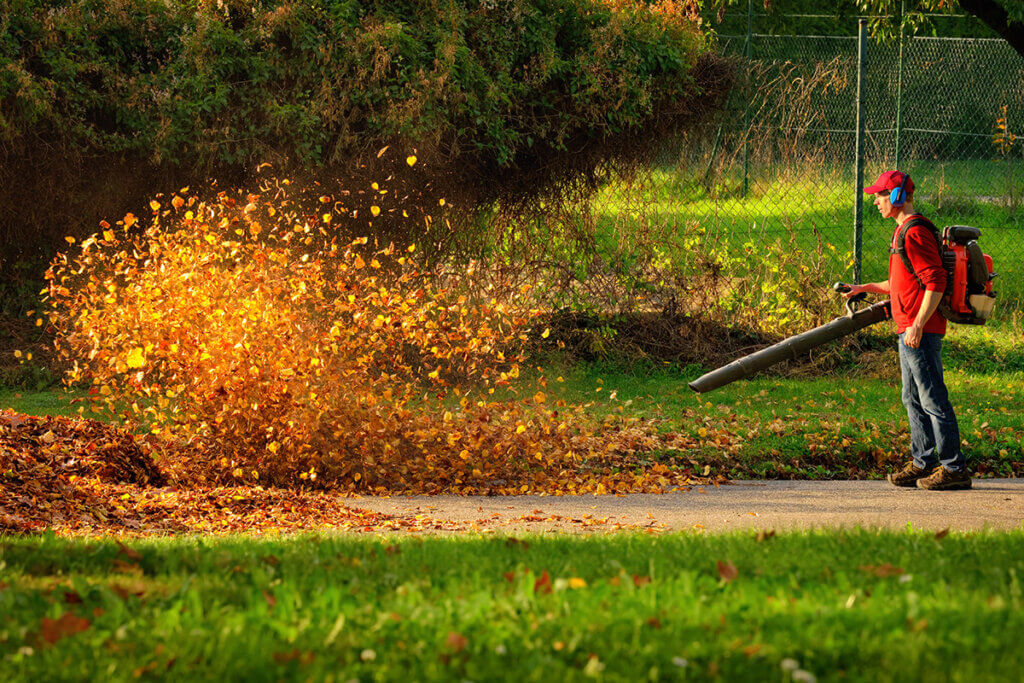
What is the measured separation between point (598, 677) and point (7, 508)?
4.00m

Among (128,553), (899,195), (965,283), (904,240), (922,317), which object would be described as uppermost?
(899,195)

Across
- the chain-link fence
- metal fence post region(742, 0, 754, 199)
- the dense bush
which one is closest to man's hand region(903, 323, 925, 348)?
the chain-link fence

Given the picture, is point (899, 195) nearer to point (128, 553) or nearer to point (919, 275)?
point (919, 275)

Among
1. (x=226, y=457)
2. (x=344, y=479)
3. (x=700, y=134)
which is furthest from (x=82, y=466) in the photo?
(x=700, y=134)

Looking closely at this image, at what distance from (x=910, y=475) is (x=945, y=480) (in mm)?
252

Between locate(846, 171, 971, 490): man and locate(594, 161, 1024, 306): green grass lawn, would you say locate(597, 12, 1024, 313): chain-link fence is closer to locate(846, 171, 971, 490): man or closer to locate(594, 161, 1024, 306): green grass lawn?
locate(594, 161, 1024, 306): green grass lawn

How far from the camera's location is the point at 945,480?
278 inches

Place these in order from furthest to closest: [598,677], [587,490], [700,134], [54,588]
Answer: [700,134] < [587,490] < [54,588] < [598,677]

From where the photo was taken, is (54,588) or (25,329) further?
(25,329)

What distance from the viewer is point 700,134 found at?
482 inches

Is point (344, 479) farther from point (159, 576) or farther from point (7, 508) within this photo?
point (159, 576)

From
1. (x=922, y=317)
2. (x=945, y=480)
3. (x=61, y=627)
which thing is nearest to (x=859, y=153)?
(x=922, y=317)

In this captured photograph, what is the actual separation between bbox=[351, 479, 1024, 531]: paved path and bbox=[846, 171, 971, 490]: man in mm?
195

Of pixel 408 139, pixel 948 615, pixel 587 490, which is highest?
pixel 408 139
